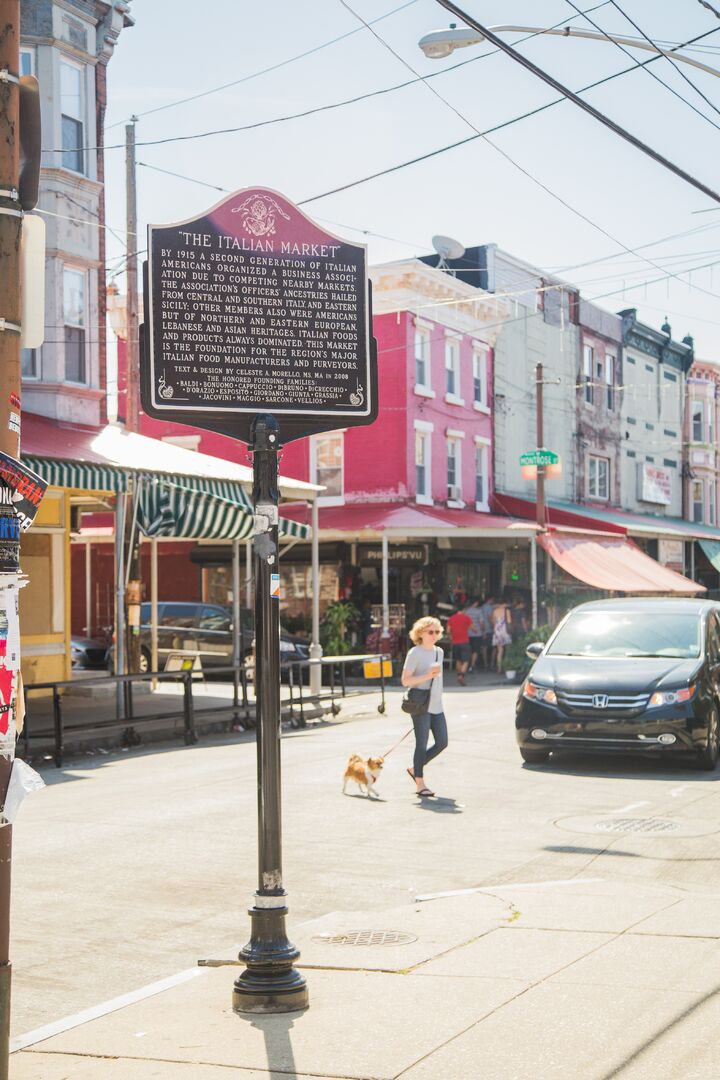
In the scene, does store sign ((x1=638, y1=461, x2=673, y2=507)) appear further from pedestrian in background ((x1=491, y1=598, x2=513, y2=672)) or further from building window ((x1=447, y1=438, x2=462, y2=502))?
pedestrian in background ((x1=491, y1=598, x2=513, y2=672))

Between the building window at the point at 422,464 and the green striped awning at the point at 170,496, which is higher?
the building window at the point at 422,464

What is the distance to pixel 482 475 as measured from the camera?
38.7 m

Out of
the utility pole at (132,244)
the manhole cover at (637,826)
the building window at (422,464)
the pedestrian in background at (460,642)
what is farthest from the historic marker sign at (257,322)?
the building window at (422,464)

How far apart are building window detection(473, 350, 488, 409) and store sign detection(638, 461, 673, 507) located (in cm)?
1166

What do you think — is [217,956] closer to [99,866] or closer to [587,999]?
[587,999]

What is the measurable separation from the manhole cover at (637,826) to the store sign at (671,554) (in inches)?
1423

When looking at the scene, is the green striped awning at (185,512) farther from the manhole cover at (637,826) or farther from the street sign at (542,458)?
the street sign at (542,458)

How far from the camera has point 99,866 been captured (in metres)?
9.04

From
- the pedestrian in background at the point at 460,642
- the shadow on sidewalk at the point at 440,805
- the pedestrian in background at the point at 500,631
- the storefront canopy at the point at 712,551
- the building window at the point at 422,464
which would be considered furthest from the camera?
the storefront canopy at the point at 712,551

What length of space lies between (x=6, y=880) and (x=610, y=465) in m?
43.3

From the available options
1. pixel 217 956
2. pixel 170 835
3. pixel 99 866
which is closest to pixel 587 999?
pixel 217 956

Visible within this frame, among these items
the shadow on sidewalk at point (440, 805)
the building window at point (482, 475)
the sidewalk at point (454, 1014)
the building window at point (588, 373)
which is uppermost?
the building window at point (588, 373)

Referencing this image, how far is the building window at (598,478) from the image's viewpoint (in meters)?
45.1

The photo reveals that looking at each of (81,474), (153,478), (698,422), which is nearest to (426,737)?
(81,474)
